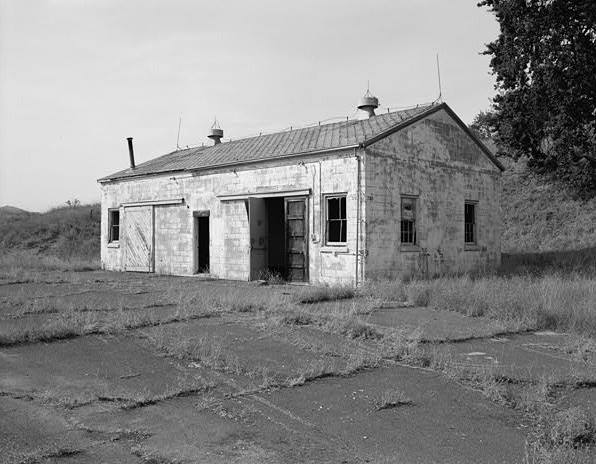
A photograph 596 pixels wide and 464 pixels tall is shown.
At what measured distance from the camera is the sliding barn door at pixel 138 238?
68.7ft

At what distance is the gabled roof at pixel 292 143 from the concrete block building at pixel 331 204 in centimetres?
7

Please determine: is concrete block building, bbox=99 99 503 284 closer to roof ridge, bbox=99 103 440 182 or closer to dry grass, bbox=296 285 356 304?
roof ridge, bbox=99 103 440 182

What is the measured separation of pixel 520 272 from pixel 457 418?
42.0ft

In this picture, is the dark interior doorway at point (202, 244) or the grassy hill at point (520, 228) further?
the grassy hill at point (520, 228)

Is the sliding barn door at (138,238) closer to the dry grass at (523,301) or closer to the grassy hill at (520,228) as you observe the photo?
the grassy hill at (520,228)

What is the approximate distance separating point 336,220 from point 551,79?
9266 millimetres

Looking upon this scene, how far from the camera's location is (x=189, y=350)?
23.3 feet

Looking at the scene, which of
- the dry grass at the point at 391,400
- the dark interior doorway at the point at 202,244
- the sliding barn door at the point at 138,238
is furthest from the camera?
the sliding barn door at the point at 138,238

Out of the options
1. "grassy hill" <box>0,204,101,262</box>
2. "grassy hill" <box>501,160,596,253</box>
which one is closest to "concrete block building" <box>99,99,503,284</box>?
"grassy hill" <box>501,160,596,253</box>

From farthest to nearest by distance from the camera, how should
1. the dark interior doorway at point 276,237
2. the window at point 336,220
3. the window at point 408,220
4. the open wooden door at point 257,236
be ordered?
1. the dark interior doorway at point 276,237
2. the open wooden door at point 257,236
3. the window at point 408,220
4. the window at point 336,220

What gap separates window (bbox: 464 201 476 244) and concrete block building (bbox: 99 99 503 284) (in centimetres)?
4

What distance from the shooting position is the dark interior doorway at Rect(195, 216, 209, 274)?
19406 millimetres

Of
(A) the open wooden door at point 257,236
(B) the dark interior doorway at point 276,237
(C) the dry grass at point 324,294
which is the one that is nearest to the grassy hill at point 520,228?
(B) the dark interior doorway at point 276,237

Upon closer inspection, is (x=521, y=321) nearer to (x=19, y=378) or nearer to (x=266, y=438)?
(x=266, y=438)
